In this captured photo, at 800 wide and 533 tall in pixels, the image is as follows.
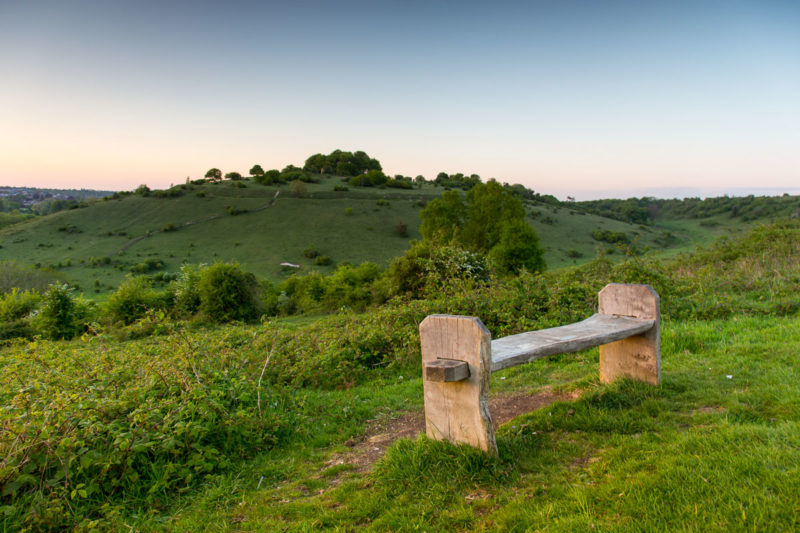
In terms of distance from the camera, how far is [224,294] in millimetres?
24234

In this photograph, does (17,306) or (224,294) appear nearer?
(17,306)

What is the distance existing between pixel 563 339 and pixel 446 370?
124cm

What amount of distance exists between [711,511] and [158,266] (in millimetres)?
55409

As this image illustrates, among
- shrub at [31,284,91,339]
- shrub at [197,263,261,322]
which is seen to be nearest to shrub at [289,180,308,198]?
shrub at [197,263,261,322]

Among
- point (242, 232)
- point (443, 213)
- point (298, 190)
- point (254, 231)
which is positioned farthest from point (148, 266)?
point (443, 213)

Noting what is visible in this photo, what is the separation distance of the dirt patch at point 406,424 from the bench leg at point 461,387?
2.18 ft

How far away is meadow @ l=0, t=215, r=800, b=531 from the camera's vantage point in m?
2.44

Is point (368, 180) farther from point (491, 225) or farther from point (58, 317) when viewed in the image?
point (58, 317)

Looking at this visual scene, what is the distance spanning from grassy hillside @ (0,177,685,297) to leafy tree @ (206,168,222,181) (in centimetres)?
1532

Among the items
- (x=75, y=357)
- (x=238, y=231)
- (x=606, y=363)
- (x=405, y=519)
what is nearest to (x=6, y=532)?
(x=405, y=519)

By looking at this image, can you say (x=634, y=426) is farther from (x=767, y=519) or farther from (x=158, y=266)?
(x=158, y=266)

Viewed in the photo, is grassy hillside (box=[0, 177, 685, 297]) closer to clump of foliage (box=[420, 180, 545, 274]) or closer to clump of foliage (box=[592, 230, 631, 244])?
clump of foliage (box=[592, 230, 631, 244])

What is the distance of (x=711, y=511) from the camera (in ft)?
7.13

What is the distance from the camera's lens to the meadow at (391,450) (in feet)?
8.02
